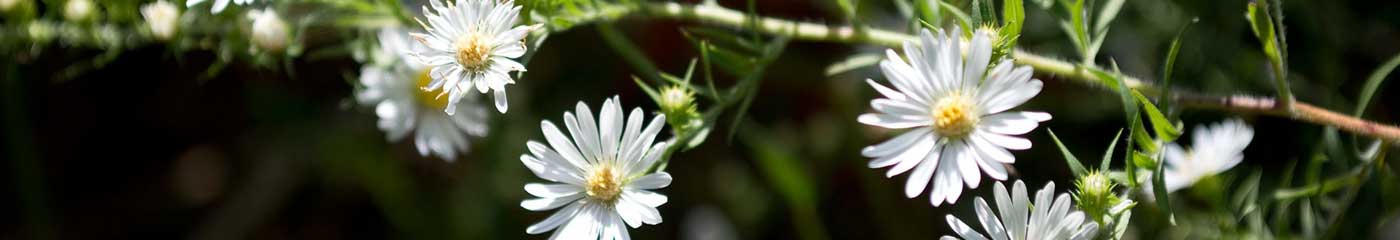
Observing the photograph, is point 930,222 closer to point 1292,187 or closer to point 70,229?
point 1292,187

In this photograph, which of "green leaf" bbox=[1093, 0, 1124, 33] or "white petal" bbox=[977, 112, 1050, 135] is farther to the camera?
"green leaf" bbox=[1093, 0, 1124, 33]

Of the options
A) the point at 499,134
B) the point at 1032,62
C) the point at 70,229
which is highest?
the point at 70,229

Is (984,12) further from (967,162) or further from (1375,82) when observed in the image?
(1375,82)

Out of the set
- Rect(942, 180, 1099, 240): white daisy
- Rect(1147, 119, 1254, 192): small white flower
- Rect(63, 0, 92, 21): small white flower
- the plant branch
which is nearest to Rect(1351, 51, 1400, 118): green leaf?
the plant branch

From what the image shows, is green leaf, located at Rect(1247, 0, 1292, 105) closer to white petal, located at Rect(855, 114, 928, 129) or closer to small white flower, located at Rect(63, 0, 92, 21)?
white petal, located at Rect(855, 114, 928, 129)

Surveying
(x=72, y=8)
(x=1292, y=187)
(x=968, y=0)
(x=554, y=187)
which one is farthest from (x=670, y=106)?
(x=1292, y=187)

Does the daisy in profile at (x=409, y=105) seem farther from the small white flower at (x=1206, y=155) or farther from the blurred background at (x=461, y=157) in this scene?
the small white flower at (x=1206, y=155)
